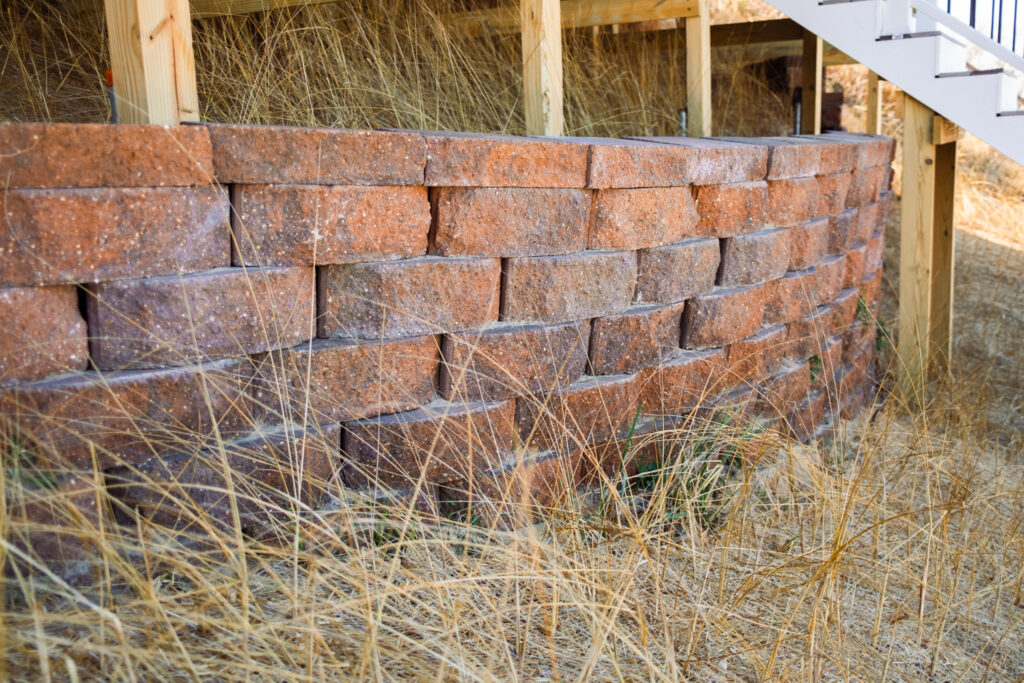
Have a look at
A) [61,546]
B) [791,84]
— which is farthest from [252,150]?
[791,84]

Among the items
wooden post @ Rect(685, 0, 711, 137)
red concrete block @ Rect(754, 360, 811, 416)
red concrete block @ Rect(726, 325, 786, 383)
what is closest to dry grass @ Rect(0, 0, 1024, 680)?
red concrete block @ Rect(754, 360, 811, 416)

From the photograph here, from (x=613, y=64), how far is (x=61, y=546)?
3674 millimetres

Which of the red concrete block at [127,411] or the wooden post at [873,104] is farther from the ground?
the wooden post at [873,104]

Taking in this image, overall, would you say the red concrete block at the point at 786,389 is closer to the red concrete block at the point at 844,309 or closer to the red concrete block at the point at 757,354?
the red concrete block at the point at 757,354

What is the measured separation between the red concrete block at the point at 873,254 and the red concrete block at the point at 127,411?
3.75 m

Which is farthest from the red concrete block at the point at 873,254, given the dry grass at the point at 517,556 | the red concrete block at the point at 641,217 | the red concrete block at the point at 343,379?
the red concrete block at the point at 343,379

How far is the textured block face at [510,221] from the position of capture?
2.57 metres

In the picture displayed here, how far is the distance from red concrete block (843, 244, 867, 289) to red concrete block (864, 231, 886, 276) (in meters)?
0.10

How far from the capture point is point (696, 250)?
326 cm

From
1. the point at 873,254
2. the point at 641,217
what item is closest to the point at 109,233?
the point at 641,217

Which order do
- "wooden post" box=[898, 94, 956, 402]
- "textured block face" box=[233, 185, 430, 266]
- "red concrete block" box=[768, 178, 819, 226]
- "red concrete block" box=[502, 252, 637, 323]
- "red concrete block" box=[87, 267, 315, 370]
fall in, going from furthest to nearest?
"wooden post" box=[898, 94, 956, 402] → "red concrete block" box=[768, 178, 819, 226] → "red concrete block" box=[502, 252, 637, 323] → "textured block face" box=[233, 185, 430, 266] → "red concrete block" box=[87, 267, 315, 370]

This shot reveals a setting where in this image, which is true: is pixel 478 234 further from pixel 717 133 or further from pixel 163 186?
pixel 717 133

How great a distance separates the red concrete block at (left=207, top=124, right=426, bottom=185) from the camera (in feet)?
7.24

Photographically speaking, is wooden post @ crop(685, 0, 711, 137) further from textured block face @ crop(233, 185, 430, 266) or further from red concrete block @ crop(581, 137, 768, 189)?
textured block face @ crop(233, 185, 430, 266)
